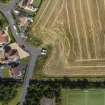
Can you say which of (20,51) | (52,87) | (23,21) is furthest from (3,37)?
(52,87)

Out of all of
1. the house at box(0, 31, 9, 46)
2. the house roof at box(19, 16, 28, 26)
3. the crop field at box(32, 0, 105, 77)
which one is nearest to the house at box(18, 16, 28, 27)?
the house roof at box(19, 16, 28, 26)

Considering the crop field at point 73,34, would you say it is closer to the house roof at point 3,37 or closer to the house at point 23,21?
the house at point 23,21

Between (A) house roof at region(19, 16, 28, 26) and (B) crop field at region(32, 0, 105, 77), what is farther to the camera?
(A) house roof at region(19, 16, 28, 26)

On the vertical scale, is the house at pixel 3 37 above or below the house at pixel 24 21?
below

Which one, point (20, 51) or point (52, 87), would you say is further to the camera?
point (20, 51)

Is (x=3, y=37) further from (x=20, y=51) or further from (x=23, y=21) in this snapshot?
(x=23, y=21)

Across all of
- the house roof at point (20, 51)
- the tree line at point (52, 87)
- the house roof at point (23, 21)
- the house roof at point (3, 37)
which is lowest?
the tree line at point (52, 87)

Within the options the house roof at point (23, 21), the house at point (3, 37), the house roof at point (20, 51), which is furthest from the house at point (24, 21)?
the house roof at point (20, 51)

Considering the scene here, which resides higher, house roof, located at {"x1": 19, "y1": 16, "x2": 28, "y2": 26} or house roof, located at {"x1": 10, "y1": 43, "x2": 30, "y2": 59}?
house roof, located at {"x1": 19, "y1": 16, "x2": 28, "y2": 26}

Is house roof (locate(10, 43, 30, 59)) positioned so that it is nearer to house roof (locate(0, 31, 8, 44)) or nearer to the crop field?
house roof (locate(0, 31, 8, 44))

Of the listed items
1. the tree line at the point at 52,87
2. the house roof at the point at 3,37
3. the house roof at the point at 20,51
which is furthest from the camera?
the house roof at the point at 3,37
